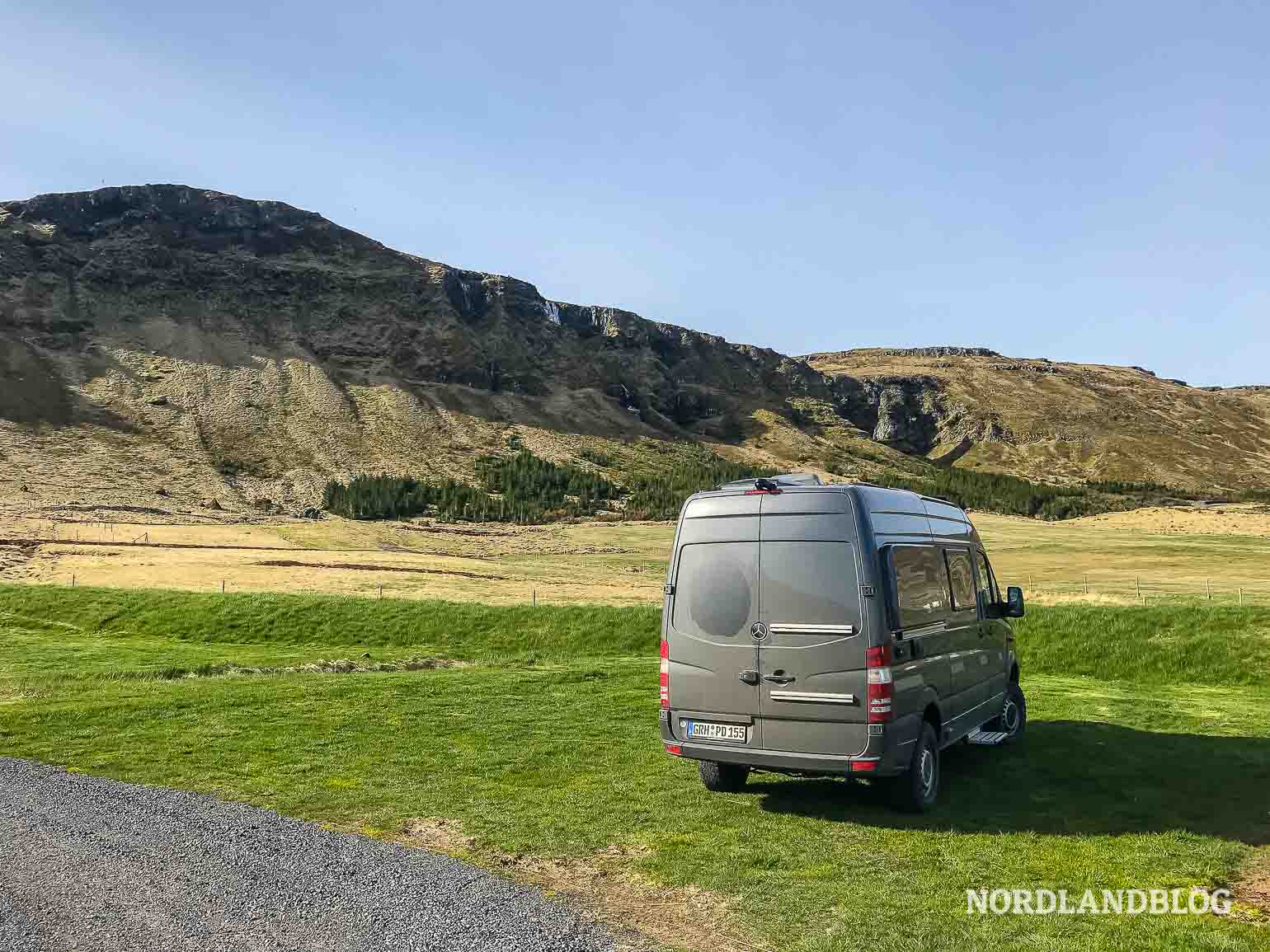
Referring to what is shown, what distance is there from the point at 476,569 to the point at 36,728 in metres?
54.0

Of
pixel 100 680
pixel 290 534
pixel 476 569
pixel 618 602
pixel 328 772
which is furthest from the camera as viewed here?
pixel 290 534

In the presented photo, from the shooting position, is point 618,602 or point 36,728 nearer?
point 36,728

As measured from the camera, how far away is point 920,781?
10766mm

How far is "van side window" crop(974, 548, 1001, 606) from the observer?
14.2 metres

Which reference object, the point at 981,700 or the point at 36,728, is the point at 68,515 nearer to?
the point at 36,728

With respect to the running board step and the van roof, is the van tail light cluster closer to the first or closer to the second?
the van roof

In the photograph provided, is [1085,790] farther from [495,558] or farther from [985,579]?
[495,558]

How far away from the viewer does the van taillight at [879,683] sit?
10070mm

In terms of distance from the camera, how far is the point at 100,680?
73.3ft

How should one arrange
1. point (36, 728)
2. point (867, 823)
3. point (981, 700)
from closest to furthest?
1. point (867, 823)
2. point (981, 700)
3. point (36, 728)

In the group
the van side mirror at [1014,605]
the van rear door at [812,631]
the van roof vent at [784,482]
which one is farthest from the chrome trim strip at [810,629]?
the van side mirror at [1014,605]

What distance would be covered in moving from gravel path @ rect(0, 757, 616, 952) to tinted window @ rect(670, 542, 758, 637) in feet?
13.3

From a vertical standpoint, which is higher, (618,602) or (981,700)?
(981,700)

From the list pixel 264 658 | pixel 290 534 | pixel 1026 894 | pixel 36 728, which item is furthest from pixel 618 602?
pixel 290 534
